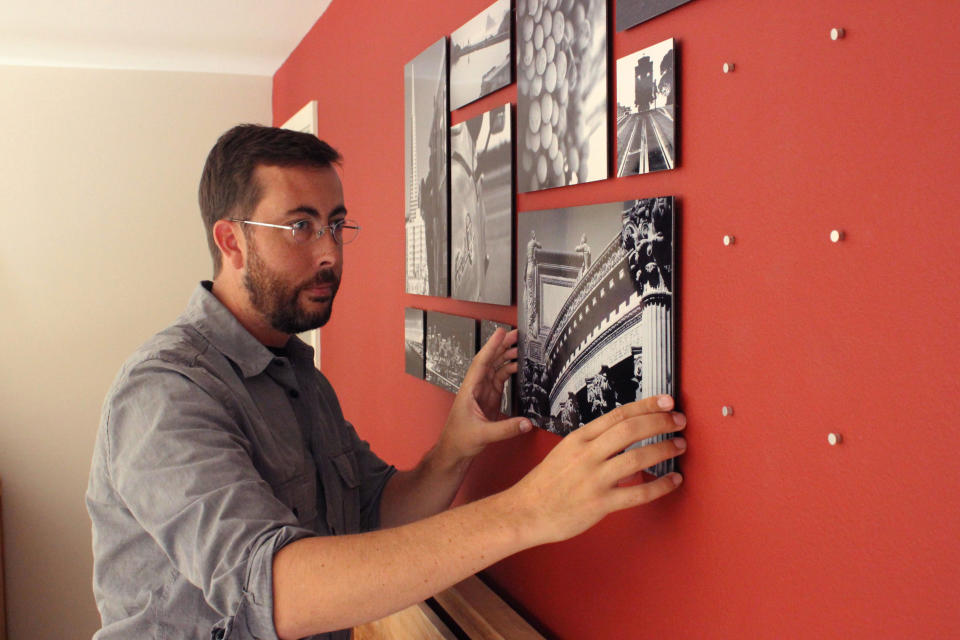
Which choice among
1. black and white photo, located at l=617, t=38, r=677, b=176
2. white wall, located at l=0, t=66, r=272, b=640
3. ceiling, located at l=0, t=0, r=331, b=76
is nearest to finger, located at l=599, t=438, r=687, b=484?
black and white photo, located at l=617, t=38, r=677, b=176

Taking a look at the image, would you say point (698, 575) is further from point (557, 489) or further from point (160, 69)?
point (160, 69)

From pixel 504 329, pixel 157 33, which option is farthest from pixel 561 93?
pixel 157 33

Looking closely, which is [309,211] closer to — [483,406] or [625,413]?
[483,406]

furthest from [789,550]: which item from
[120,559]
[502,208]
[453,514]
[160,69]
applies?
[160,69]

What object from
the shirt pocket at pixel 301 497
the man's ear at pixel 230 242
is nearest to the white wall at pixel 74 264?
the man's ear at pixel 230 242

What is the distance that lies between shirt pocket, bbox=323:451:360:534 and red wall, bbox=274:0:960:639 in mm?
570

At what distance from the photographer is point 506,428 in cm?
136

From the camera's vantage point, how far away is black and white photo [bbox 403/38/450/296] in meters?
1.67

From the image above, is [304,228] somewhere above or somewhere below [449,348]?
above

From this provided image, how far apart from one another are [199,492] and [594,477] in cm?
52

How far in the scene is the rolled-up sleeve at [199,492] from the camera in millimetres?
934

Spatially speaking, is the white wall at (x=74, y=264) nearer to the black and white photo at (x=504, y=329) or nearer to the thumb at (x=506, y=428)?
the black and white photo at (x=504, y=329)

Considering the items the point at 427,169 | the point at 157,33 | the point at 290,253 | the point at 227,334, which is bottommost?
the point at 227,334

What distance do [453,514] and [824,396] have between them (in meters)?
0.47
